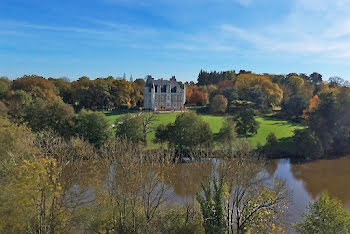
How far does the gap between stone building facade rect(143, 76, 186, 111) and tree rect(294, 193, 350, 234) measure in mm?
49120

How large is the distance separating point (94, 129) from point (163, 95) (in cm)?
3067

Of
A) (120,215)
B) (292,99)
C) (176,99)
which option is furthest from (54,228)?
(176,99)

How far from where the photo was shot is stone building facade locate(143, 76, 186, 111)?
60966 millimetres

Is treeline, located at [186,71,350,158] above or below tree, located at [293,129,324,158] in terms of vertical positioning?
above

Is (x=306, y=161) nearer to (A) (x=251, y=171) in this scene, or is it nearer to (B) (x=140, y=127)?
(B) (x=140, y=127)

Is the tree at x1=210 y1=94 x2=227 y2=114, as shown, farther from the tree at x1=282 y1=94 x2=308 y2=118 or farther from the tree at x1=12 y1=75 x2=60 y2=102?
the tree at x1=12 y1=75 x2=60 y2=102

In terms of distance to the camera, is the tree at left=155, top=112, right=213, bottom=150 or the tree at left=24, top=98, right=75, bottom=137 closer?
the tree at left=155, top=112, right=213, bottom=150

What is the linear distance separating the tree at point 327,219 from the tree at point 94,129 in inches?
918

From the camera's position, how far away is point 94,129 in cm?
3256

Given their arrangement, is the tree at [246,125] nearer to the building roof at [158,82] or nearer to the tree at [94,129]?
the tree at [94,129]

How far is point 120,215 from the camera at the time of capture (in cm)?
1305

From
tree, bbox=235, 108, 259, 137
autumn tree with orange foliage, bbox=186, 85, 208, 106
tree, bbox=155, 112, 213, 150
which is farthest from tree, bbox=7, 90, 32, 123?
autumn tree with orange foliage, bbox=186, 85, 208, 106

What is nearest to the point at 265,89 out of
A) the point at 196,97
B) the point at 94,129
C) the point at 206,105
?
the point at 206,105

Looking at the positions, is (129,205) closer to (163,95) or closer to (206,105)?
(163,95)
